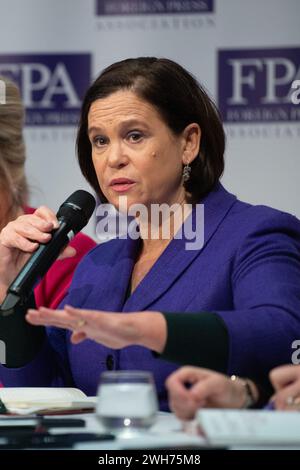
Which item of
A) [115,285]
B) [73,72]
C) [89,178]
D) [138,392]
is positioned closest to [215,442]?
[138,392]

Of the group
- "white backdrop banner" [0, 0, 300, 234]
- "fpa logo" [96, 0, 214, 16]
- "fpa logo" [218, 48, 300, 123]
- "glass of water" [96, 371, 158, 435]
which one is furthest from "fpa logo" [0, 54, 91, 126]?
"glass of water" [96, 371, 158, 435]

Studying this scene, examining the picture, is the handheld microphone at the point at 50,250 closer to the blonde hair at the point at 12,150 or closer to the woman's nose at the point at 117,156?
the woman's nose at the point at 117,156

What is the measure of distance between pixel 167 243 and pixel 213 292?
12.0 inches

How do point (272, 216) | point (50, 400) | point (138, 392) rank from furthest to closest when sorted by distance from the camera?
point (272, 216) → point (50, 400) → point (138, 392)

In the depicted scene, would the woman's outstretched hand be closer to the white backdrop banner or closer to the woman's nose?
the woman's nose

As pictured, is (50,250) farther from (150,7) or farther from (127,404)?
(150,7)

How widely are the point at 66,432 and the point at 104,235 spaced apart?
1893 mm

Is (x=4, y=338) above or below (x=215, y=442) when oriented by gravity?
above

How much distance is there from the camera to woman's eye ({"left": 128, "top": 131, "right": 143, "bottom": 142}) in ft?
6.41

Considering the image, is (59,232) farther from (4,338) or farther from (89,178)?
(89,178)

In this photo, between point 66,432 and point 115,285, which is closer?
point 66,432

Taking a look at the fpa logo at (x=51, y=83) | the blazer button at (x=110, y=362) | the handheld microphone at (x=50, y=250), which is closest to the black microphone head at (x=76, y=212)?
the handheld microphone at (x=50, y=250)

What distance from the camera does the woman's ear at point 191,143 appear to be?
205 centimetres

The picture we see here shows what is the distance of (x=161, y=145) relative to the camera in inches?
77.9
